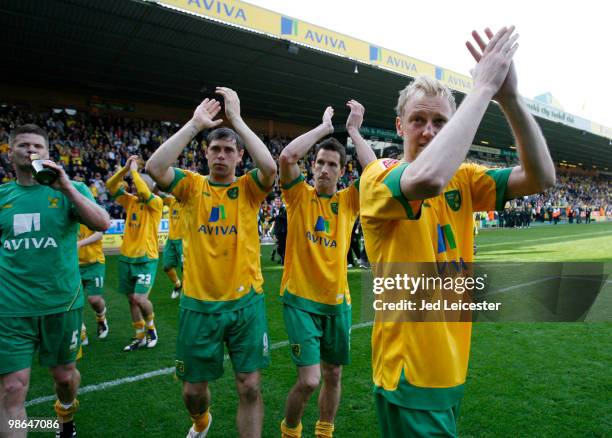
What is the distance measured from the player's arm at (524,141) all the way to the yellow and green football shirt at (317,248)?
1.91 m

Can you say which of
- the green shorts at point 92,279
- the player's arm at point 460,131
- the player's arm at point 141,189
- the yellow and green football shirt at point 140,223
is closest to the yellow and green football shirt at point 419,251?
the player's arm at point 460,131

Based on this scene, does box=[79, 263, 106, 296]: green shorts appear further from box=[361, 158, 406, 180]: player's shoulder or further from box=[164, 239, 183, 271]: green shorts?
box=[361, 158, 406, 180]: player's shoulder

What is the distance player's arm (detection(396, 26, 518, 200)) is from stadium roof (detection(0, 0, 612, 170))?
14.0 m

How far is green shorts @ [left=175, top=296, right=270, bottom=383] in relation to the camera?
10.0 feet

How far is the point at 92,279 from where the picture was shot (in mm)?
5875

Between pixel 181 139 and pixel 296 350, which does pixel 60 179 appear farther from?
pixel 296 350

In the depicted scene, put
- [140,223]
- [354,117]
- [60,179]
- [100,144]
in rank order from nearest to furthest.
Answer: [60,179] → [354,117] → [140,223] → [100,144]

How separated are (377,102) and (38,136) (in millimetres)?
24640

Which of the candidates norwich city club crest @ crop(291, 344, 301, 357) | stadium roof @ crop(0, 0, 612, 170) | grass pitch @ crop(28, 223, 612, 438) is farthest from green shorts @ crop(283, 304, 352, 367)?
stadium roof @ crop(0, 0, 612, 170)

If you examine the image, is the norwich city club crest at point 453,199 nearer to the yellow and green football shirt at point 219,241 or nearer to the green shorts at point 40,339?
the yellow and green football shirt at point 219,241

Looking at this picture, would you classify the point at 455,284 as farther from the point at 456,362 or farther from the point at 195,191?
the point at 195,191

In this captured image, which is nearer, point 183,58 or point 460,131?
point 460,131

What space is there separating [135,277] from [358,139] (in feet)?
14.1

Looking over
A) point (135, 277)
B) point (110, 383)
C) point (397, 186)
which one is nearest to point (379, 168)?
point (397, 186)
